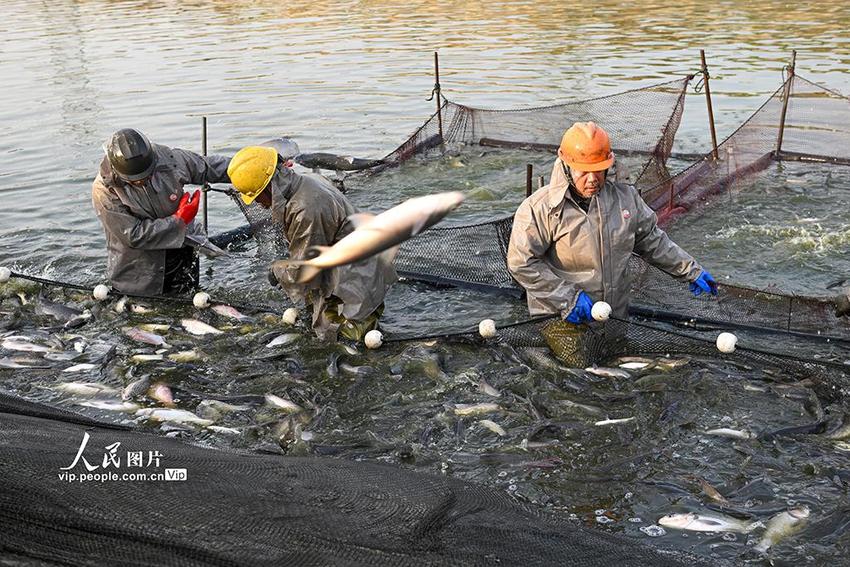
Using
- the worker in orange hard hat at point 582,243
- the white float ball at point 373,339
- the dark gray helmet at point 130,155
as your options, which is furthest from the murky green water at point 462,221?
the dark gray helmet at point 130,155

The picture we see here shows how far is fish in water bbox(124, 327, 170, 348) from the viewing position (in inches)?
299

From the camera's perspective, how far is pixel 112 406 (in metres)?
6.59

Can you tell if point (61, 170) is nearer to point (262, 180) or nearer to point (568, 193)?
point (262, 180)

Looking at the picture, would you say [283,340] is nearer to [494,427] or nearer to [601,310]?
[494,427]

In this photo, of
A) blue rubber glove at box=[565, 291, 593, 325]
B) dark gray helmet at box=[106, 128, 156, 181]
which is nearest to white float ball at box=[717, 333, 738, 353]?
blue rubber glove at box=[565, 291, 593, 325]

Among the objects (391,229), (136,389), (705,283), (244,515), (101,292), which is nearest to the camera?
(244,515)

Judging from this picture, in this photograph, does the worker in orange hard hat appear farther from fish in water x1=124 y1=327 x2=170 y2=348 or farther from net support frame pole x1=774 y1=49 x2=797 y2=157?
net support frame pole x1=774 y1=49 x2=797 y2=157

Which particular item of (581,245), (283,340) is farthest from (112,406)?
(581,245)

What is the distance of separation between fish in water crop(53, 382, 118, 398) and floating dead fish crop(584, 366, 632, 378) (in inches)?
139

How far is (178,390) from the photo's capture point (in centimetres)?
676

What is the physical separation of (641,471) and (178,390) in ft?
11.3

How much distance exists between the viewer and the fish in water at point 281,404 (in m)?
6.41

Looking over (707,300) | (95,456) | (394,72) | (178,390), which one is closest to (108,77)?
(394,72)

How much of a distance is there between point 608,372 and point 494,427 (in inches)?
38.5
